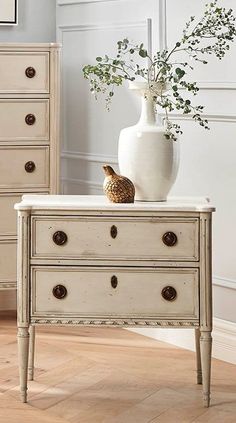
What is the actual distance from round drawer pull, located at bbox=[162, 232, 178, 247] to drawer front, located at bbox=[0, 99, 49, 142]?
4.41 feet

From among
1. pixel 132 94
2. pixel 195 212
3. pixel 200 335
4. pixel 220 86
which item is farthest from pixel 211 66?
pixel 200 335

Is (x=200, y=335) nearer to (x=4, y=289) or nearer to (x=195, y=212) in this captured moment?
(x=195, y=212)

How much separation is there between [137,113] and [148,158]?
98 cm

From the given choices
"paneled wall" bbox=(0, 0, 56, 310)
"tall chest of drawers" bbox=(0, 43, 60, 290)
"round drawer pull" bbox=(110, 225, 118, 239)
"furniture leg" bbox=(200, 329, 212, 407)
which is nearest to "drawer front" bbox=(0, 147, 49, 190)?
"tall chest of drawers" bbox=(0, 43, 60, 290)

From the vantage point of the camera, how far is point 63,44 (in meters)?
4.95

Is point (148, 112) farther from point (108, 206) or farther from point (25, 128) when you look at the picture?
point (25, 128)

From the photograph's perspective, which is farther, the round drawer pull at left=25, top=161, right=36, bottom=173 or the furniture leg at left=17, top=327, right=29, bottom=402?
the round drawer pull at left=25, top=161, right=36, bottom=173

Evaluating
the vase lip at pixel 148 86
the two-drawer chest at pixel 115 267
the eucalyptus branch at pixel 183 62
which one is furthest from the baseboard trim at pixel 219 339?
the vase lip at pixel 148 86

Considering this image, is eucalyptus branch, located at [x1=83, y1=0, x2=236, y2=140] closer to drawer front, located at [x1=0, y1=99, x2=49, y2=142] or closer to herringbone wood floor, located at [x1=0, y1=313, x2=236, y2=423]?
drawer front, located at [x1=0, y1=99, x2=49, y2=142]

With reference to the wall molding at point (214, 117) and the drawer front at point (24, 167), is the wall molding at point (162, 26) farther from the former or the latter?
the drawer front at point (24, 167)

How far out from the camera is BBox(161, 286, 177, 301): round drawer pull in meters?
3.46

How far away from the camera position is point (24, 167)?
4.60m

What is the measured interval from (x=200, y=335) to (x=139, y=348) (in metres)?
0.78

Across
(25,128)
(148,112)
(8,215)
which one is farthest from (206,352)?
(25,128)
